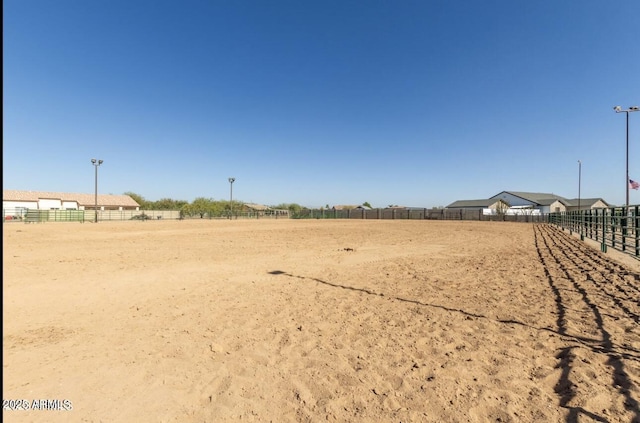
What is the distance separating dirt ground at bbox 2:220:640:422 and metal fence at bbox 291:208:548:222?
4549 centimetres

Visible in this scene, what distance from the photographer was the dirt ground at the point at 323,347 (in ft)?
11.8

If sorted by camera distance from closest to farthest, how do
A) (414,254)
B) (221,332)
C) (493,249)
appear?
1. (221,332)
2. (414,254)
3. (493,249)

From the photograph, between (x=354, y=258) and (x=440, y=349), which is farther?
(x=354, y=258)

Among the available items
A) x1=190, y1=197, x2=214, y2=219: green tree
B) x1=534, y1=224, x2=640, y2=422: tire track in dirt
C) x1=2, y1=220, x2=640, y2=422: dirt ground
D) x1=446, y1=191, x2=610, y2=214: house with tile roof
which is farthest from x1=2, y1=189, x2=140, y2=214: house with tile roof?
x1=446, y1=191, x2=610, y2=214: house with tile roof

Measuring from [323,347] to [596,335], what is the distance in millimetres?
3704

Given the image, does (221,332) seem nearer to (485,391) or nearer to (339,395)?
(339,395)

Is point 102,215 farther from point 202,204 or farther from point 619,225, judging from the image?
point 619,225

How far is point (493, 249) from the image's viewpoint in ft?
45.3

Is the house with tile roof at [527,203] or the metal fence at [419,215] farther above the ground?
the house with tile roof at [527,203]

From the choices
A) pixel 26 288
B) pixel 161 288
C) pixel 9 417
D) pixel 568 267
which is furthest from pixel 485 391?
pixel 26 288

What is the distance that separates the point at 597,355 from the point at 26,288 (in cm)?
992

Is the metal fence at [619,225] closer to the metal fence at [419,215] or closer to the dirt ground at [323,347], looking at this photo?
the dirt ground at [323,347]

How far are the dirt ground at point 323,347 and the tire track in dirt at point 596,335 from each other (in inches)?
0.8

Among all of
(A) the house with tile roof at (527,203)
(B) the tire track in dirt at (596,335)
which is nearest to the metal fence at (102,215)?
(A) the house with tile roof at (527,203)
